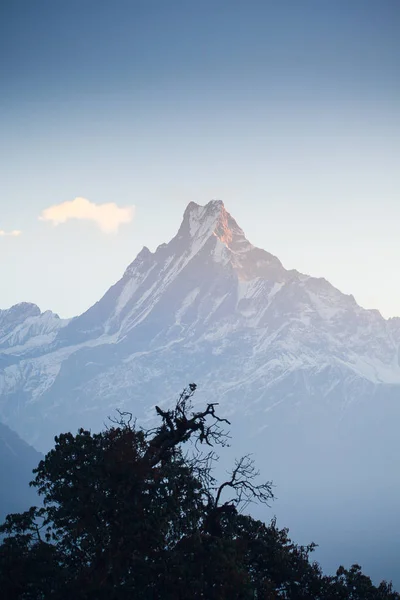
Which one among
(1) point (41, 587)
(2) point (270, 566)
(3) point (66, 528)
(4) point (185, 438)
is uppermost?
(4) point (185, 438)

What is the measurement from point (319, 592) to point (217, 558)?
692 cm

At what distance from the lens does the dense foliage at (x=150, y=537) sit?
26.3 metres

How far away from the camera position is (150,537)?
26.7 m

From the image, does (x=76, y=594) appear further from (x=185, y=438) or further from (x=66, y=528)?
(x=185, y=438)

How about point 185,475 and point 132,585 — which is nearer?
point 132,585

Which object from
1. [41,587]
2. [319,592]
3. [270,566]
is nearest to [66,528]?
[41,587]

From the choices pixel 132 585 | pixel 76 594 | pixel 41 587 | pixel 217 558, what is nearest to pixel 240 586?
pixel 217 558

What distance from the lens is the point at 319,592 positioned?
102ft

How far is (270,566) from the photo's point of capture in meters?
31.2

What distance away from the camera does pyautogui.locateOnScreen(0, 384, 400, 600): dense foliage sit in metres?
26.3

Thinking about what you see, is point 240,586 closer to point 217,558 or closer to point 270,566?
point 217,558

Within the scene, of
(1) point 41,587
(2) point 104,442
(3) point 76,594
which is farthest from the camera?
(2) point 104,442

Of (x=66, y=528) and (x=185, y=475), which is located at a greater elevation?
(x=185, y=475)

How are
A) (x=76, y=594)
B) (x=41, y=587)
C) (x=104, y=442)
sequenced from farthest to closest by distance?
(x=104, y=442) → (x=41, y=587) → (x=76, y=594)
